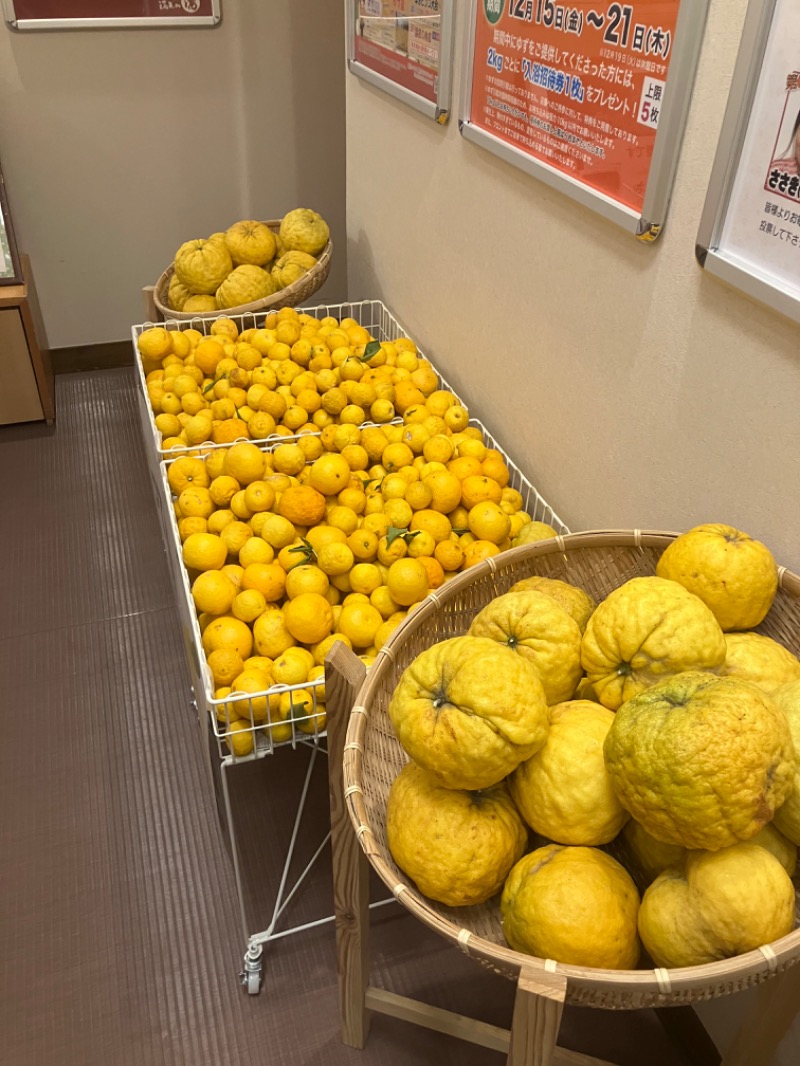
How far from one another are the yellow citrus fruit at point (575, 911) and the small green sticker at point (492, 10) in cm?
150

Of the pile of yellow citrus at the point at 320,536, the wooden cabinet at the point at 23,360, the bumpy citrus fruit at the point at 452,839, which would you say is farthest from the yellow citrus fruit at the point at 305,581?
the wooden cabinet at the point at 23,360

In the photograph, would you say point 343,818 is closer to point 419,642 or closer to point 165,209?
point 419,642

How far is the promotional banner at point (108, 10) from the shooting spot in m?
3.05

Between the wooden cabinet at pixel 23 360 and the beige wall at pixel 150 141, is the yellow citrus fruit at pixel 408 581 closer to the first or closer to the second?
the wooden cabinet at pixel 23 360

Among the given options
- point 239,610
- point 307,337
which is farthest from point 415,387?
point 239,610

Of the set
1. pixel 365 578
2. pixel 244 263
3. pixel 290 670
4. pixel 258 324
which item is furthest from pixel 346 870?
pixel 244 263

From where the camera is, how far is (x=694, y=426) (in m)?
1.26

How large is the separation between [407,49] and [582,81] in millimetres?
859

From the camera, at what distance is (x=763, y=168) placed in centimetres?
101

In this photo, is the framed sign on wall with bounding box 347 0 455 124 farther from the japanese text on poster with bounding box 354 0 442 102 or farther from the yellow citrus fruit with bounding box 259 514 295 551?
the yellow citrus fruit with bounding box 259 514 295 551

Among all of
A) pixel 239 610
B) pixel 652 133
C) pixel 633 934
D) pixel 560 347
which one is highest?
pixel 652 133

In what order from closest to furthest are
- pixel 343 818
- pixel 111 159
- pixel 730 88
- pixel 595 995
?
pixel 595 995 → pixel 730 88 → pixel 343 818 → pixel 111 159

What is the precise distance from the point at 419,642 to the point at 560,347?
29.7 inches

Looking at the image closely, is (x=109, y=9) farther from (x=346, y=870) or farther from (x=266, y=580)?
(x=346, y=870)
